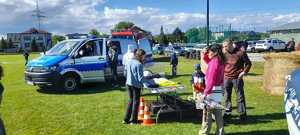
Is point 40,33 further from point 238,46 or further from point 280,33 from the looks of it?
point 238,46

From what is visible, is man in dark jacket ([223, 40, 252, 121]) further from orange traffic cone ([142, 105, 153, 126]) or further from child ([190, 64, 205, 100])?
orange traffic cone ([142, 105, 153, 126])

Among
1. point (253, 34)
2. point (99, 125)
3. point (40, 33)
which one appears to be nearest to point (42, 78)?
point (99, 125)

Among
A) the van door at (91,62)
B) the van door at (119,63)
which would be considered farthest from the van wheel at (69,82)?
the van door at (119,63)

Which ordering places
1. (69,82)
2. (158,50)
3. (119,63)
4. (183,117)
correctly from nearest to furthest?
(183,117), (69,82), (119,63), (158,50)

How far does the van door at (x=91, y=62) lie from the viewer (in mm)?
16828

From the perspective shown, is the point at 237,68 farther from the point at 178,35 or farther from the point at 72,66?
the point at 178,35

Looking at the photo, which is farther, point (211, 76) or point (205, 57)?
point (205, 57)

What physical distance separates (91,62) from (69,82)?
3.59ft

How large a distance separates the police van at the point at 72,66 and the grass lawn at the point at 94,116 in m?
0.56

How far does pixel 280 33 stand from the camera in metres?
91.9

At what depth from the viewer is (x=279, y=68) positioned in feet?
47.2

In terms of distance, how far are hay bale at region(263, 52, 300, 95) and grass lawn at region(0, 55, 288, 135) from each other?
36cm

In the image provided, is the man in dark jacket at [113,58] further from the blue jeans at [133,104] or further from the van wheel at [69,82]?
the blue jeans at [133,104]

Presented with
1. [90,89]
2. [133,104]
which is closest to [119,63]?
[90,89]
